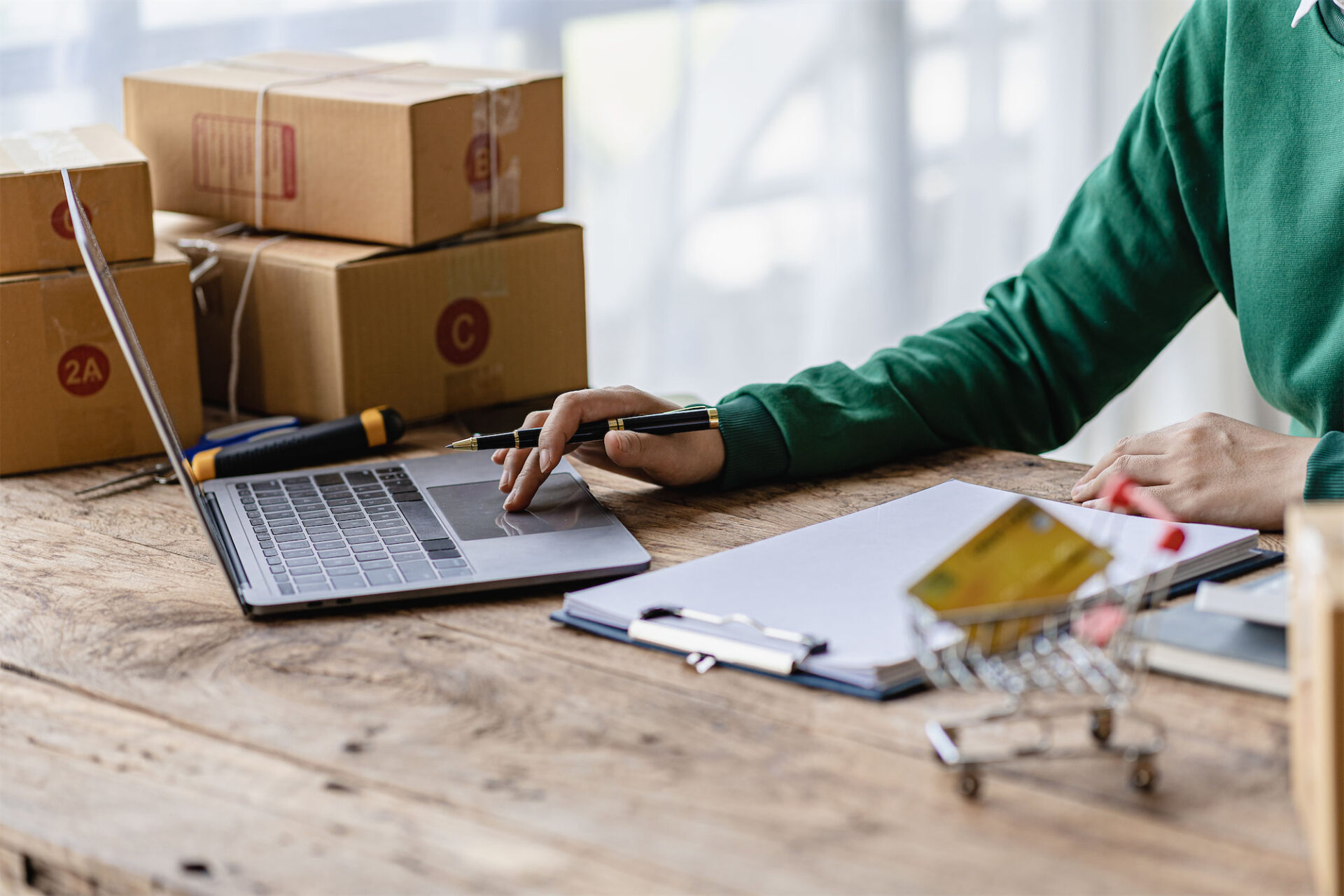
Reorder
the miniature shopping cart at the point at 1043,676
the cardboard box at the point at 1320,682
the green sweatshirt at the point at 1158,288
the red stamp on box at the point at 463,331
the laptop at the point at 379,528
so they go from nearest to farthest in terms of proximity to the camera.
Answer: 1. the cardboard box at the point at 1320,682
2. the miniature shopping cart at the point at 1043,676
3. the laptop at the point at 379,528
4. the green sweatshirt at the point at 1158,288
5. the red stamp on box at the point at 463,331

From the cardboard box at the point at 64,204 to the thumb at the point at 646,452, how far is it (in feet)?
1.64

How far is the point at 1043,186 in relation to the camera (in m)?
2.80

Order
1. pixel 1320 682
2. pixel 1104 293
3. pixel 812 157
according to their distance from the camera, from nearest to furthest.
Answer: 1. pixel 1320 682
2. pixel 1104 293
3. pixel 812 157

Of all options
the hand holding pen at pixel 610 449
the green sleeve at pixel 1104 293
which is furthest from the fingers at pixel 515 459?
the green sleeve at pixel 1104 293

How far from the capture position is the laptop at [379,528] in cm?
86

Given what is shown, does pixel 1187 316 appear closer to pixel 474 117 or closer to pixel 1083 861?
pixel 474 117

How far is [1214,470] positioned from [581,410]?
468 mm

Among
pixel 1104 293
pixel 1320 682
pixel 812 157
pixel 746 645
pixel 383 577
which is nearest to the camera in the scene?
pixel 1320 682

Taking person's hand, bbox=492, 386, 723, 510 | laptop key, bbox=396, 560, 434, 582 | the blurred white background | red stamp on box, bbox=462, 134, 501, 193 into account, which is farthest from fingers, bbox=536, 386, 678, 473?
the blurred white background

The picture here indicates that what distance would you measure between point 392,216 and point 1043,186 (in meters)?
1.87

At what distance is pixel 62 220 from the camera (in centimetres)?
117

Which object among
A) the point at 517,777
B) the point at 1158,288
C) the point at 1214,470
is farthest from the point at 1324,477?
the point at 517,777

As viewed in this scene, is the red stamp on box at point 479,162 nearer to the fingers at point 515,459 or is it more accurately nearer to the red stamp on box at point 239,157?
the red stamp on box at point 239,157

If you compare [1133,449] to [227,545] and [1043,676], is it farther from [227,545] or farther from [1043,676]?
[227,545]
